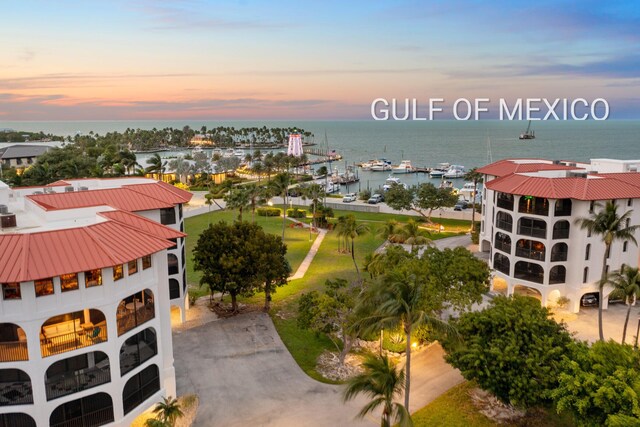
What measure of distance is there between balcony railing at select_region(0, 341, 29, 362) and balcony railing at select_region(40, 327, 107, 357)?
2.41 feet

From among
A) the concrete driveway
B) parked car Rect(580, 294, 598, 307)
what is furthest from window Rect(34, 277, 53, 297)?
parked car Rect(580, 294, 598, 307)

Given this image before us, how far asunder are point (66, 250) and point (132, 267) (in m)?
3.80

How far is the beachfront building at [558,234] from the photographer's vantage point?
145 feet

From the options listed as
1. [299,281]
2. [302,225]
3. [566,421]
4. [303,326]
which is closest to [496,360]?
[566,421]

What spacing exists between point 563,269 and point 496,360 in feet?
75.6

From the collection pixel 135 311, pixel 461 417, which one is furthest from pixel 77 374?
pixel 461 417

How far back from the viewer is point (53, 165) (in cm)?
9375

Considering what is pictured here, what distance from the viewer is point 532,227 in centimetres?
4603

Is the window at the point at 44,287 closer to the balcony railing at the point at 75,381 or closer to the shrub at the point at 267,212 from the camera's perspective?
the balcony railing at the point at 75,381

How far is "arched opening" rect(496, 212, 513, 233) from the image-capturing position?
157 feet

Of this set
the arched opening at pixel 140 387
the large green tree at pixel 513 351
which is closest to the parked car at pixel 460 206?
the large green tree at pixel 513 351

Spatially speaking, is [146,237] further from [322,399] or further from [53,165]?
[53,165]

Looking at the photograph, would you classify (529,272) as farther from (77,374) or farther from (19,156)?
(19,156)

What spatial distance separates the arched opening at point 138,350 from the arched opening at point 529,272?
1373 inches
